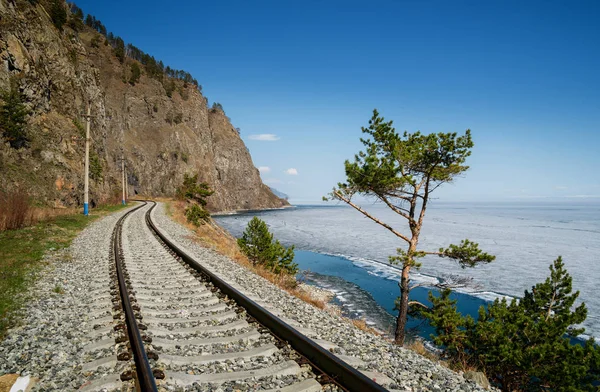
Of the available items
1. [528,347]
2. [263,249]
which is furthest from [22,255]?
[528,347]

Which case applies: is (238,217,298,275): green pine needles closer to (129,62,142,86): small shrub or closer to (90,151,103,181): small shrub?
(90,151,103,181): small shrub

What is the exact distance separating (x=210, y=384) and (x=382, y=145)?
14.3 m

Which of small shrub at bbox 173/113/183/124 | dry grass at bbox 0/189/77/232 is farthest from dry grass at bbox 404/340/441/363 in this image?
small shrub at bbox 173/113/183/124

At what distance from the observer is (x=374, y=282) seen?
26.9 m

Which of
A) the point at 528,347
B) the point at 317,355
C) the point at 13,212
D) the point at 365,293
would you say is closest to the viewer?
the point at 317,355

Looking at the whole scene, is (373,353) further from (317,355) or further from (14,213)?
(14,213)

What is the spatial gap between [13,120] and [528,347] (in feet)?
107

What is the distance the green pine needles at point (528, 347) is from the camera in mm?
8734

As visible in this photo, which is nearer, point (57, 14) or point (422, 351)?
point (422, 351)

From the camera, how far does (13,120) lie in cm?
2316

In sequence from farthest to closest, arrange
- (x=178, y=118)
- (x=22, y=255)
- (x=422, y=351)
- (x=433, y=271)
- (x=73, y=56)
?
(x=178, y=118) < (x=73, y=56) < (x=433, y=271) < (x=22, y=255) < (x=422, y=351)

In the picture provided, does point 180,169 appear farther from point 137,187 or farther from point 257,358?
point 257,358

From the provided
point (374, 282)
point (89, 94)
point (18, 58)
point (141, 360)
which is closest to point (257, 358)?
point (141, 360)

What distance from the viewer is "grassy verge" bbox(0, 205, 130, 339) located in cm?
613
